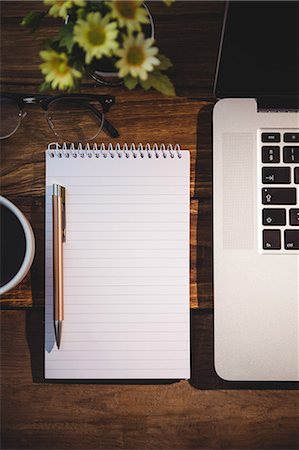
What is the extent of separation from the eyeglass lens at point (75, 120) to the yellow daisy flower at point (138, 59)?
177 mm

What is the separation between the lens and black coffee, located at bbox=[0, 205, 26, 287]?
0.70m

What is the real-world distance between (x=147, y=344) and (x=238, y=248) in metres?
0.18

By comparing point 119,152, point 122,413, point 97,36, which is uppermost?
point 97,36

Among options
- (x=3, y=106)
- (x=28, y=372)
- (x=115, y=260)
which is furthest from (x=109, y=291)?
(x=3, y=106)

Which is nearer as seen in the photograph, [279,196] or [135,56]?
[135,56]

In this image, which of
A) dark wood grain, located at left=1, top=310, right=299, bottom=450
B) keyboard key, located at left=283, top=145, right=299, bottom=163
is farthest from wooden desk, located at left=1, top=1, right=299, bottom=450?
keyboard key, located at left=283, top=145, right=299, bottom=163

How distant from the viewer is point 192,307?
2.50 feet

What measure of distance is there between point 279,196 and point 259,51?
0.18 m

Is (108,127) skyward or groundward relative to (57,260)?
skyward

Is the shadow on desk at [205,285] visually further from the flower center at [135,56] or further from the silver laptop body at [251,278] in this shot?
the flower center at [135,56]

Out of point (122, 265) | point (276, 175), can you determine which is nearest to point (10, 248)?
point (122, 265)

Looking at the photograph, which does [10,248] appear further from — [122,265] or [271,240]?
[271,240]

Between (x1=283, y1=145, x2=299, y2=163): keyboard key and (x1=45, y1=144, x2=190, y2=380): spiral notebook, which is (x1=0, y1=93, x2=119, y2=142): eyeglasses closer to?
(x1=45, y1=144, x2=190, y2=380): spiral notebook

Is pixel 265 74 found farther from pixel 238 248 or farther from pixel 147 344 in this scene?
pixel 147 344
